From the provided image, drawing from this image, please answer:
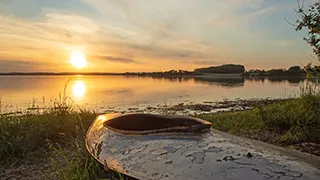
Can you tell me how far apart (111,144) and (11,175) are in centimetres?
264

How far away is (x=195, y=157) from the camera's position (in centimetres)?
235

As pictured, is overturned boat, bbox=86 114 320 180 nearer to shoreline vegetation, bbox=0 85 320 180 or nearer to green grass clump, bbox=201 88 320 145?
shoreline vegetation, bbox=0 85 320 180

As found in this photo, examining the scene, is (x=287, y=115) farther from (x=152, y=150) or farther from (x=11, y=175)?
(x=11, y=175)

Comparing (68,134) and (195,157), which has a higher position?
(195,157)

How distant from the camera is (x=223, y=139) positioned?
109 inches

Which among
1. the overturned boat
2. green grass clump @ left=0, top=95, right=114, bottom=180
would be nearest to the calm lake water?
green grass clump @ left=0, top=95, right=114, bottom=180

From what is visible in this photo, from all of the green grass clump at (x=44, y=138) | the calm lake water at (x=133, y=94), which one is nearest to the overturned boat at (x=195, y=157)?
the green grass clump at (x=44, y=138)

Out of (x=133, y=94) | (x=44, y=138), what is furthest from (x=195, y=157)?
(x=133, y=94)

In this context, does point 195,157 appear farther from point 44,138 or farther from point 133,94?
point 133,94

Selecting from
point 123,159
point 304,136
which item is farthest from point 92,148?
point 304,136

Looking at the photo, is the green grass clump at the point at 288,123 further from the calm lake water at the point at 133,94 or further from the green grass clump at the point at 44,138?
the green grass clump at the point at 44,138

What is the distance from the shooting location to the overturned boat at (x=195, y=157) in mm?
1963

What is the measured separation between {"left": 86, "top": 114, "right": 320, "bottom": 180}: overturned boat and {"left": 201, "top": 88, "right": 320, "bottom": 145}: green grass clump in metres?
3.52

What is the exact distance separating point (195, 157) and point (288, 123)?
5298mm
